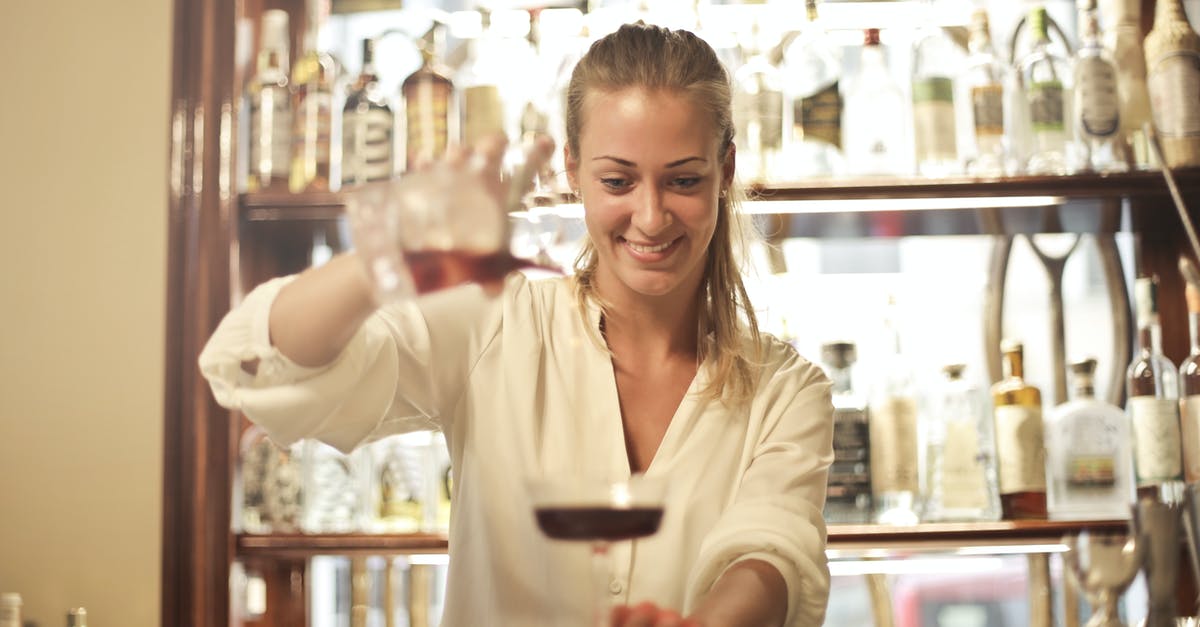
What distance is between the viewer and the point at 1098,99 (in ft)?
6.98

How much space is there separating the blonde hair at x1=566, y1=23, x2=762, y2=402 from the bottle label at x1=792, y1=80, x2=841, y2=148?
0.48m

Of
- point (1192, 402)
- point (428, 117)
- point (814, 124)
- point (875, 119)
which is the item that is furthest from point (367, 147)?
point (1192, 402)

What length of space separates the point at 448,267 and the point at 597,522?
→ 0.65ft

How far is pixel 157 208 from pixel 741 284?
1.08 meters

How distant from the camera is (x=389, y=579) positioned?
2.29 metres

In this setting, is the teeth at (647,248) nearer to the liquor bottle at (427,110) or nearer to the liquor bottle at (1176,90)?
the liquor bottle at (427,110)

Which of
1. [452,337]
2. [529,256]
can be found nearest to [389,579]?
[452,337]

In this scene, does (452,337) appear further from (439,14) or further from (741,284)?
(439,14)

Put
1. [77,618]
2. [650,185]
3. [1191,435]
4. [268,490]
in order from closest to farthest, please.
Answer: [650,185], [77,618], [1191,435], [268,490]

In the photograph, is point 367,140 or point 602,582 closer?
point 602,582

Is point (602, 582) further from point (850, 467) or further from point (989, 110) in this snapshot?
point (989, 110)

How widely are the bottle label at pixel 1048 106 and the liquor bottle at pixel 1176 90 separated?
0.50 ft

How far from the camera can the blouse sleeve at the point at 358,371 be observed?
114cm

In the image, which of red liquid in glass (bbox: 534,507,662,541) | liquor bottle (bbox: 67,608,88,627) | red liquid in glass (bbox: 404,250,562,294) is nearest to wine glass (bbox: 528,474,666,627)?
red liquid in glass (bbox: 534,507,662,541)
